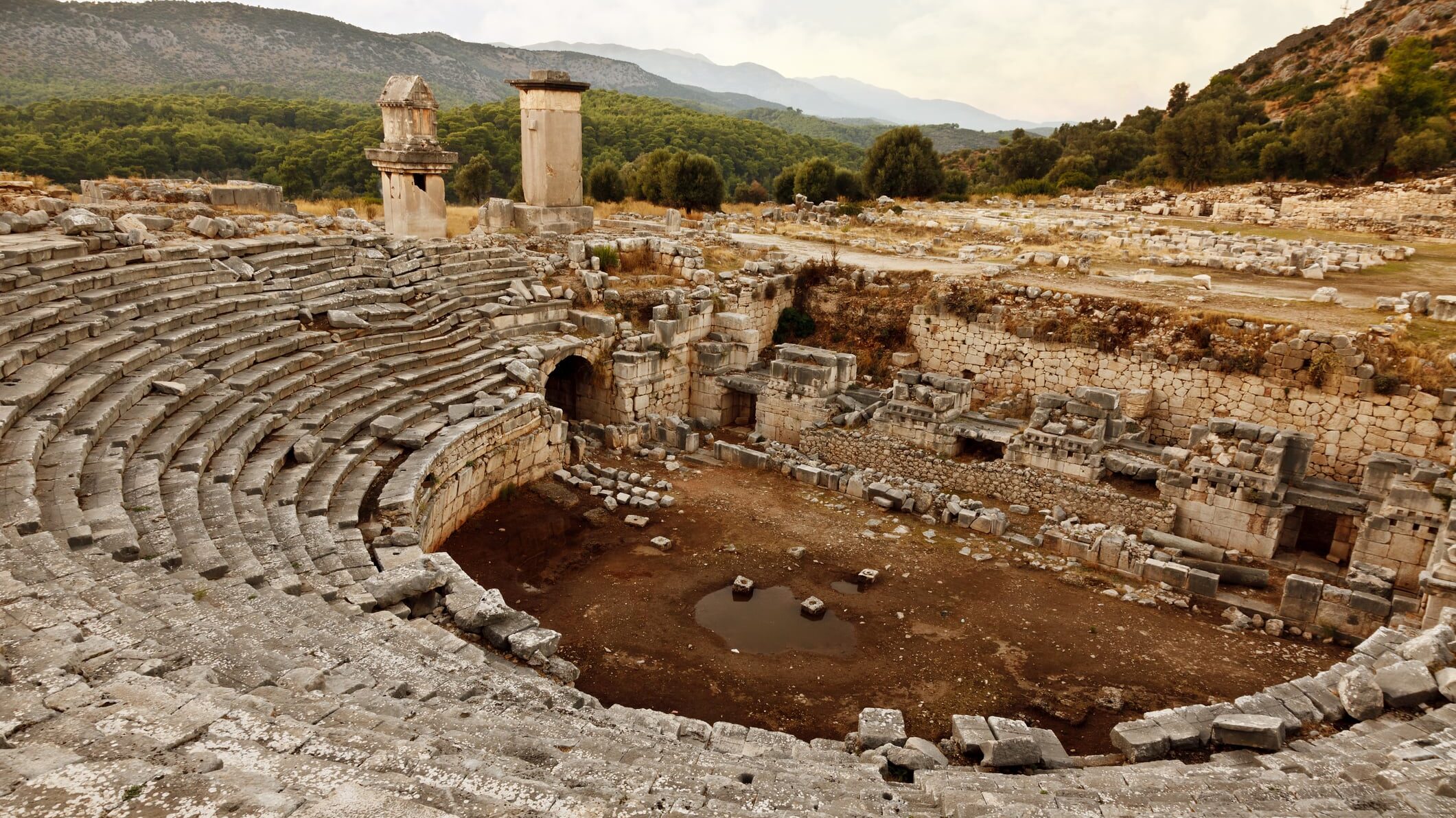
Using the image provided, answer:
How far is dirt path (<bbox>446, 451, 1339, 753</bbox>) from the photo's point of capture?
10047 mm

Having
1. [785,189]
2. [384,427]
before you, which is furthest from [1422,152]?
[384,427]

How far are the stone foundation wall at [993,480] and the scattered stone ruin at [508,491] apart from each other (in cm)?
7

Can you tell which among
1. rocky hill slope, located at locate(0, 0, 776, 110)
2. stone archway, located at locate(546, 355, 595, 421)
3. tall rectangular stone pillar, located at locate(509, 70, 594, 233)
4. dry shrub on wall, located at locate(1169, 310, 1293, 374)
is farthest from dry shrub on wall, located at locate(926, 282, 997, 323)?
rocky hill slope, located at locate(0, 0, 776, 110)

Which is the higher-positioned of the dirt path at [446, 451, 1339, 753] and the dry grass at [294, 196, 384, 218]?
the dry grass at [294, 196, 384, 218]

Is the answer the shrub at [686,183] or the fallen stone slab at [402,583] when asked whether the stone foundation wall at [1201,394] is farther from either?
the shrub at [686,183]

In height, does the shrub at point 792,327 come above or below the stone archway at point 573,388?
above

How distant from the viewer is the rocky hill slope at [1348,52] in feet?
160

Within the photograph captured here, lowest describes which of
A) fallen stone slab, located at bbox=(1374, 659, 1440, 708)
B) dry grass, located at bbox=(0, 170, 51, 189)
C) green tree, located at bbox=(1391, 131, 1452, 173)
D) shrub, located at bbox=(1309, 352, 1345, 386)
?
fallen stone slab, located at bbox=(1374, 659, 1440, 708)

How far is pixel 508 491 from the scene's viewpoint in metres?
15.2

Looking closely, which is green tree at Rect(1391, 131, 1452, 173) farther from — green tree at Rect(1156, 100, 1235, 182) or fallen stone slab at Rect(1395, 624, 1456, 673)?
fallen stone slab at Rect(1395, 624, 1456, 673)

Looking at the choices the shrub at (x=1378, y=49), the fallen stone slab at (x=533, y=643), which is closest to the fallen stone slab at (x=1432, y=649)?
the fallen stone slab at (x=533, y=643)

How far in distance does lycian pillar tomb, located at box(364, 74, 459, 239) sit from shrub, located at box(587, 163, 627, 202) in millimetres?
17166

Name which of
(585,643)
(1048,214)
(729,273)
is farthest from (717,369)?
(1048,214)

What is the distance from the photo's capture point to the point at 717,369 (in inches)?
804
